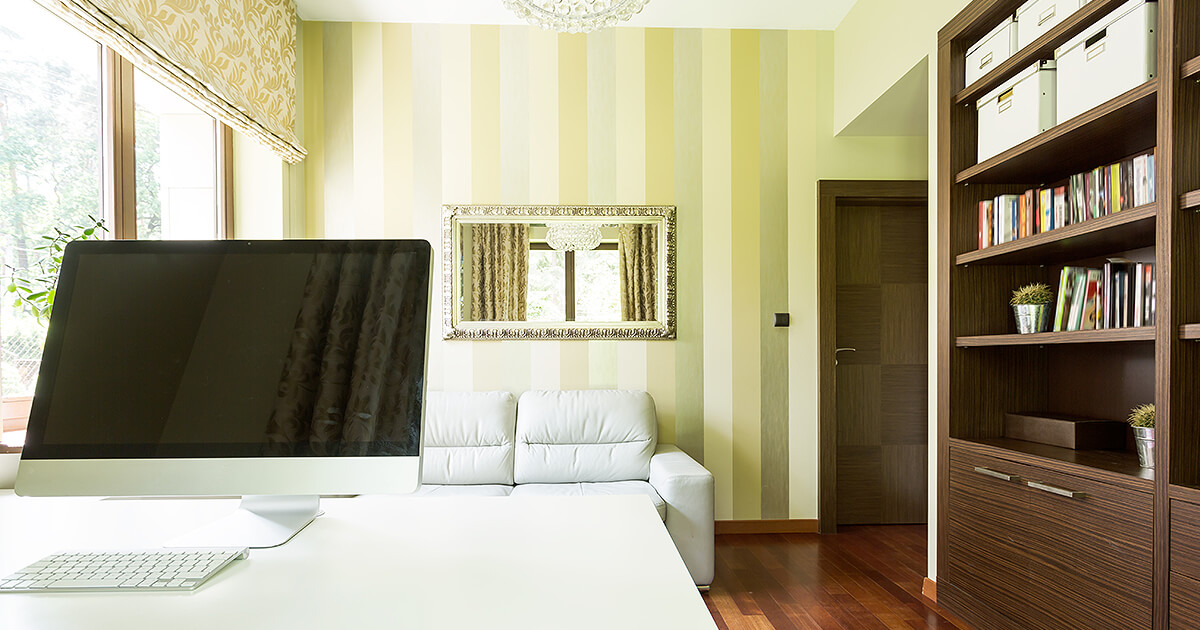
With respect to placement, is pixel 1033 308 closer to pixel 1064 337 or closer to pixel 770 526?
pixel 1064 337

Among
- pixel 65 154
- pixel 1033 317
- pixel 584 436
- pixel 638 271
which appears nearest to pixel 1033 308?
pixel 1033 317

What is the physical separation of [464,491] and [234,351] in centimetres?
220

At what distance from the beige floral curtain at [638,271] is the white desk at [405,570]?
248 centimetres

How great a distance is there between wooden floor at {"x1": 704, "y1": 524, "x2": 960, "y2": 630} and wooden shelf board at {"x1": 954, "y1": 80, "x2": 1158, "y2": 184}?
1.73m

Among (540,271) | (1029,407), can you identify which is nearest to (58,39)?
(540,271)

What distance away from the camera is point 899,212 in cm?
381

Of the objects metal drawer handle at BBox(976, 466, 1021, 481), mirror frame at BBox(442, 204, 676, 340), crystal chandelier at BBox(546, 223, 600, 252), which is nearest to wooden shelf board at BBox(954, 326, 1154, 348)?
metal drawer handle at BBox(976, 466, 1021, 481)

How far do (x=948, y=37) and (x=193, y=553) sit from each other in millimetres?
2934

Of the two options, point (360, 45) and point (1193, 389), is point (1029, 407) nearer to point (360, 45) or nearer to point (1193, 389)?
point (1193, 389)

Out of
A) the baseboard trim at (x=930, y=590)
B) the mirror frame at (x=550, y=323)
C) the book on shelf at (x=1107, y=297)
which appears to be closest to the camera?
the book on shelf at (x=1107, y=297)

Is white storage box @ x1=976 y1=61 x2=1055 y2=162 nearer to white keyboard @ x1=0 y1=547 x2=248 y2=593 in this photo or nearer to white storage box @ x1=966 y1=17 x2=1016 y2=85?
white storage box @ x1=966 y1=17 x2=1016 y2=85

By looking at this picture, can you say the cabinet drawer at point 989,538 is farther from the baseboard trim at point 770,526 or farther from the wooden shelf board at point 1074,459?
the baseboard trim at point 770,526

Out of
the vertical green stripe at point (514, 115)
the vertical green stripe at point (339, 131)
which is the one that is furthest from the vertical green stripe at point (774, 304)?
the vertical green stripe at point (339, 131)

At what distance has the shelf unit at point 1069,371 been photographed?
1.59 metres
